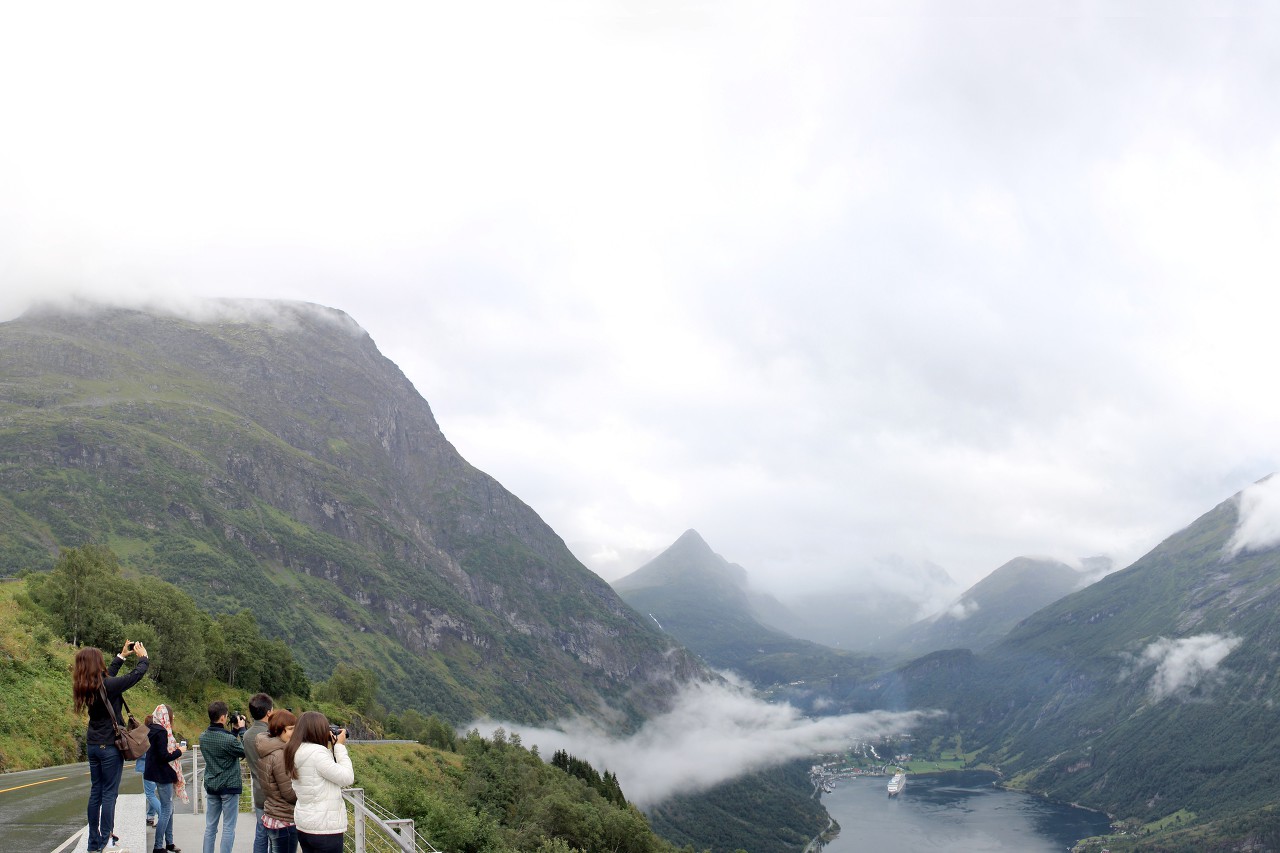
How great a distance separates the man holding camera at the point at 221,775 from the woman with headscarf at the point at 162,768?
182 cm

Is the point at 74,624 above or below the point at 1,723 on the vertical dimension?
above

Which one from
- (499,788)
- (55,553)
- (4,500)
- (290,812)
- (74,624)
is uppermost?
(4,500)

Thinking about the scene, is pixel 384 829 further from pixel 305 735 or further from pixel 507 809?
pixel 507 809

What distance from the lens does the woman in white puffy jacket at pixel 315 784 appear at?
11.7 m

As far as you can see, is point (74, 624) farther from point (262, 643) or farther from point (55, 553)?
point (55, 553)

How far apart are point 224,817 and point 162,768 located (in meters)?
2.49

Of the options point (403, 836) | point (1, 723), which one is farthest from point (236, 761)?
point (1, 723)

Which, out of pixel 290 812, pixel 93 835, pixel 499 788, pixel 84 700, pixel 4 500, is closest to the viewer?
pixel 290 812

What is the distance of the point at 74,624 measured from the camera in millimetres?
56250

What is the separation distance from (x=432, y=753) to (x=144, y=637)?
3127 cm

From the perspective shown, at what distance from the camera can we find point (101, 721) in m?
15.3

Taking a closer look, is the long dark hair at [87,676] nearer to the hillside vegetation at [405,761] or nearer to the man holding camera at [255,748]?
the man holding camera at [255,748]

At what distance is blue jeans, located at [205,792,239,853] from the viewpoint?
1495 centimetres

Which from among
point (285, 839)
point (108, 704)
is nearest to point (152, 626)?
point (108, 704)
